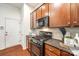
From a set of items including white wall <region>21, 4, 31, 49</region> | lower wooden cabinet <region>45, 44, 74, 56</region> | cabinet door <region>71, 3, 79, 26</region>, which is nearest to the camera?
lower wooden cabinet <region>45, 44, 74, 56</region>

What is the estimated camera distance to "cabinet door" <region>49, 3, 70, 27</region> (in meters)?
1.66

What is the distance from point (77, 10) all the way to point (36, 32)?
0.79 m

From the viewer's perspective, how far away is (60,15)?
73.5 inches

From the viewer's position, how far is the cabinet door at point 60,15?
5.44 ft

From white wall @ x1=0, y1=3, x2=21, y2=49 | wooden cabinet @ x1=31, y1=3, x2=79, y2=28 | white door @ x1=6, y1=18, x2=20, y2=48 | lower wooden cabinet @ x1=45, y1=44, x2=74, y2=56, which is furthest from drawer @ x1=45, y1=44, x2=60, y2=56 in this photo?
white wall @ x1=0, y1=3, x2=21, y2=49

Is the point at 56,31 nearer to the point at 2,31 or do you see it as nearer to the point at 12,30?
the point at 12,30

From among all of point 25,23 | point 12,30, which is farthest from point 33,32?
point 12,30

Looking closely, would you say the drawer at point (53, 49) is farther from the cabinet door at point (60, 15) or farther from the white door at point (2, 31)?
the white door at point (2, 31)

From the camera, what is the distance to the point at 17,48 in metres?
1.64

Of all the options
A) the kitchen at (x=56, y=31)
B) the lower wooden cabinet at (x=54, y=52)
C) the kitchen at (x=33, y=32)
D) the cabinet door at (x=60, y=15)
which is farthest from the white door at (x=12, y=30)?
the cabinet door at (x=60, y=15)

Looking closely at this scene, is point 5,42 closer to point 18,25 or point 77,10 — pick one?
point 18,25

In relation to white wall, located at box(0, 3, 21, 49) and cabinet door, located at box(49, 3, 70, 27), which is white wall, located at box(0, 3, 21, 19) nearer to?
white wall, located at box(0, 3, 21, 49)

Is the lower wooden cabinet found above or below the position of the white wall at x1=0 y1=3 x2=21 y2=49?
below

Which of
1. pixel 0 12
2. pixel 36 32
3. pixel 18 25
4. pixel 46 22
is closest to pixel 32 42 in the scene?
pixel 36 32
